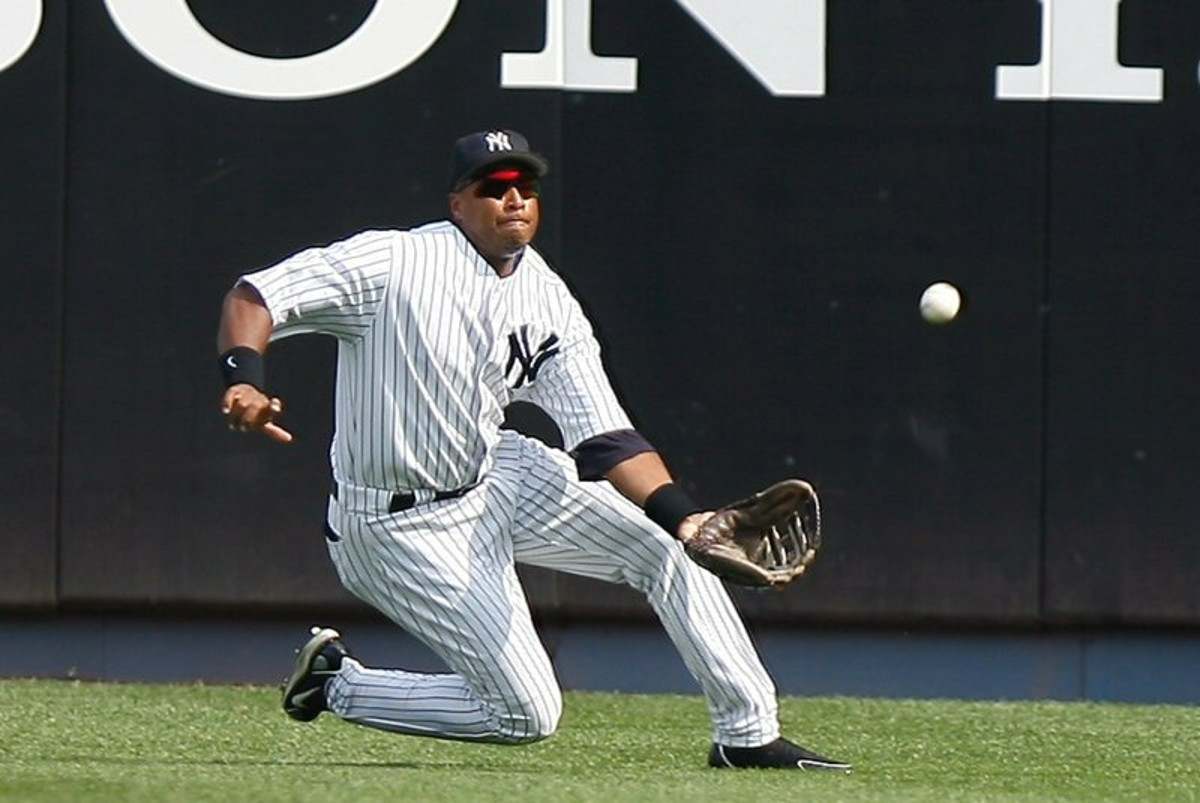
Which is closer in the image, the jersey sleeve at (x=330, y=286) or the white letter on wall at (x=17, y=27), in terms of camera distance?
the jersey sleeve at (x=330, y=286)

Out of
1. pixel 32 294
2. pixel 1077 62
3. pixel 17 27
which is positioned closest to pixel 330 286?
pixel 32 294

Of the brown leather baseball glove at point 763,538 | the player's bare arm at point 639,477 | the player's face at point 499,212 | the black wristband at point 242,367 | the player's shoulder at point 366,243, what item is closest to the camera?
the black wristband at point 242,367

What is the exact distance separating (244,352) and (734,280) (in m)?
2.76

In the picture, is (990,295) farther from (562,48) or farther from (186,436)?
(186,436)

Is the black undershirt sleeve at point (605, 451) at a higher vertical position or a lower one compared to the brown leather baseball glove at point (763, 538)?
higher

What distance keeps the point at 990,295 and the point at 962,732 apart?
1.47 m

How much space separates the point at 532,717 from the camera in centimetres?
537

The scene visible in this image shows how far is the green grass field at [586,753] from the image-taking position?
4812mm

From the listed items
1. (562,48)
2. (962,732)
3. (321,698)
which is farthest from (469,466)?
(562,48)

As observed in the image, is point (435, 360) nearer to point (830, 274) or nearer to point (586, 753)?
point (586, 753)

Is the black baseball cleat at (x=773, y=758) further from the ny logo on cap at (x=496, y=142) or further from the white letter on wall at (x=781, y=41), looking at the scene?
the white letter on wall at (x=781, y=41)

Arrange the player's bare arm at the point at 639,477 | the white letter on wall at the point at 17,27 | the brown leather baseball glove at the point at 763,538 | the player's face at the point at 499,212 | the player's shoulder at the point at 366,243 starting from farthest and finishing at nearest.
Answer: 1. the white letter on wall at the point at 17,27
2. the player's face at the point at 499,212
3. the player's shoulder at the point at 366,243
4. the player's bare arm at the point at 639,477
5. the brown leather baseball glove at the point at 763,538

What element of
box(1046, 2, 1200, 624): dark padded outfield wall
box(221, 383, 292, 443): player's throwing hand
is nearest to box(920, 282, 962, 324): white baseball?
box(1046, 2, 1200, 624): dark padded outfield wall

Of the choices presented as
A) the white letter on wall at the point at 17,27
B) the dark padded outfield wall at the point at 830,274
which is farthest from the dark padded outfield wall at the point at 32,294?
the dark padded outfield wall at the point at 830,274
